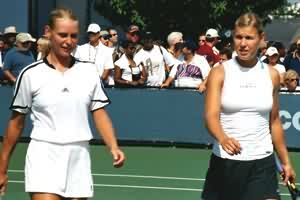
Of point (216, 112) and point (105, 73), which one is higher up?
point (216, 112)

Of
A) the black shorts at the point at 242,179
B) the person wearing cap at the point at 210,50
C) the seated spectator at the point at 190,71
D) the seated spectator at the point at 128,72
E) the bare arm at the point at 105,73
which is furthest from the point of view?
the person wearing cap at the point at 210,50

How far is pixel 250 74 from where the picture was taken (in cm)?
654

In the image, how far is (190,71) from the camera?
51.5 feet

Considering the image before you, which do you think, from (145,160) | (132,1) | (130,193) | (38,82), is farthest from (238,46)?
(132,1)

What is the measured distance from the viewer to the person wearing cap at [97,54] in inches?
621

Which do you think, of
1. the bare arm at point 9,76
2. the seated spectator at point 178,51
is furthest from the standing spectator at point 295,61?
the bare arm at point 9,76

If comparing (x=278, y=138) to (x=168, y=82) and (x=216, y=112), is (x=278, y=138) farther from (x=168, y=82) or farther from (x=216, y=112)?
(x=168, y=82)

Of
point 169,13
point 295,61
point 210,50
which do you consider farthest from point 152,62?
point 169,13

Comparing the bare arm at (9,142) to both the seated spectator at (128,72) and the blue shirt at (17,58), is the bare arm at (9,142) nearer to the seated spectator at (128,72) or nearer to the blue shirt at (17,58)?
the blue shirt at (17,58)

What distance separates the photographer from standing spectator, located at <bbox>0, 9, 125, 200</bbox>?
629 centimetres

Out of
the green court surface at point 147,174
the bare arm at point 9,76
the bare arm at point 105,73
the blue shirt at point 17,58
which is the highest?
the blue shirt at point 17,58

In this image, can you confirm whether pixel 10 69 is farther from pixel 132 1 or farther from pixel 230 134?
pixel 132 1

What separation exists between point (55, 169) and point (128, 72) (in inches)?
388

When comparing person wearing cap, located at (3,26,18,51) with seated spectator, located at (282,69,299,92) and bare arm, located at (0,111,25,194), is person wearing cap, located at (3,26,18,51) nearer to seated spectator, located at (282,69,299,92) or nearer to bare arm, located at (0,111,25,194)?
seated spectator, located at (282,69,299,92)
